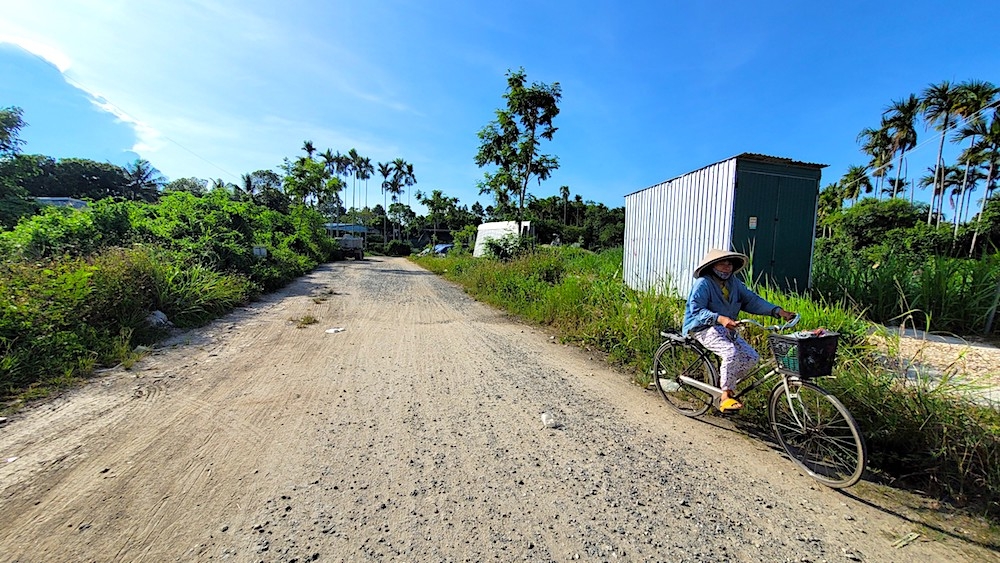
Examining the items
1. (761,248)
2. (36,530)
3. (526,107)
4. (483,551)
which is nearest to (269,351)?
(36,530)

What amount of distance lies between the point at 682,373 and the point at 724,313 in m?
0.77

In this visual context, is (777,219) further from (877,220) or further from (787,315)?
(877,220)

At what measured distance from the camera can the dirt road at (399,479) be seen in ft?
6.21

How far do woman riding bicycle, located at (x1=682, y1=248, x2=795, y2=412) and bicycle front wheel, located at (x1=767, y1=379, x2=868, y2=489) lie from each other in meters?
0.29

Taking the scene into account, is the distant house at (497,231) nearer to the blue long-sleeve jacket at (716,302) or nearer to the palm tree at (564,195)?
the blue long-sleeve jacket at (716,302)

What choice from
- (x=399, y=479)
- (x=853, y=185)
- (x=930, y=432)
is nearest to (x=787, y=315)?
(x=930, y=432)

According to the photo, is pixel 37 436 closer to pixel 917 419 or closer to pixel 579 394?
pixel 579 394

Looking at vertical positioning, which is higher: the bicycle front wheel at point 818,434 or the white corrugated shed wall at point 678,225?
the white corrugated shed wall at point 678,225

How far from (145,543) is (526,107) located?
13.5 metres

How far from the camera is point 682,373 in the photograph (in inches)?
147

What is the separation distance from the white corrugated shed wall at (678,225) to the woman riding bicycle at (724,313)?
1959mm

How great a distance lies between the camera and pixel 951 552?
1.93 meters

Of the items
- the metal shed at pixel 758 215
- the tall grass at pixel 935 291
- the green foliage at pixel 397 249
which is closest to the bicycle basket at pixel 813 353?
the tall grass at pixel 935 291

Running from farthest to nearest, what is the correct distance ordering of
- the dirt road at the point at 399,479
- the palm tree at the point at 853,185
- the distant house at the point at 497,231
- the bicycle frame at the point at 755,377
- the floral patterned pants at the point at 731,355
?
the palm tree at the point at 853,185
the distant house at the point at 497,231
the floral patterned pants at the point at 731,355
the bicycle frame at the point at 755,377
the dirt road at the point at 399,479
